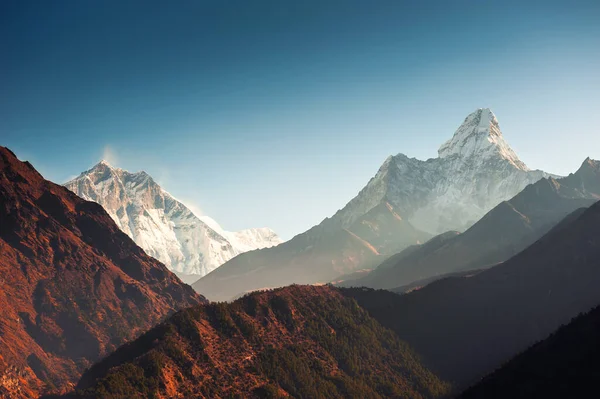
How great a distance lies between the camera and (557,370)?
123 metres

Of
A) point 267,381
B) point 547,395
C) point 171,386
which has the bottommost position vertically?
point 547,395

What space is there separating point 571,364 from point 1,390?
201m

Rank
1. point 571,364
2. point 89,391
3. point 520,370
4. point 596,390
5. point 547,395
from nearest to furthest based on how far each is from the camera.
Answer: point 596,390, point 547,395, point 571,364, point 520,370, point 89,391

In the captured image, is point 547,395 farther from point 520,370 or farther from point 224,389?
point 224,389

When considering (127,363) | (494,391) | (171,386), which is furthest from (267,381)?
(494,391)

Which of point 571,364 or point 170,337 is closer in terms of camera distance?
point 571,364

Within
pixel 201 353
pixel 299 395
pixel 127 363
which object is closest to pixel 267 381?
pixel 299 395

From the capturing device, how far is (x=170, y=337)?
195m

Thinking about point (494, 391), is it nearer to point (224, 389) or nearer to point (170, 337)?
point (224, 389)

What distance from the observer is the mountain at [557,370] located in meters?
113

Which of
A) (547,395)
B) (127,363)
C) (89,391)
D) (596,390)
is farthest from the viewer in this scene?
(127,363)

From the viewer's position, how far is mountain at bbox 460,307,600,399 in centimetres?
11275

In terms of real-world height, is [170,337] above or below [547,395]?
above

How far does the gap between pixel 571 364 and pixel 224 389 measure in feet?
369
